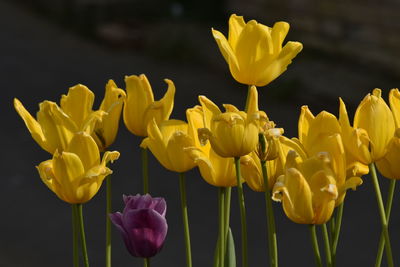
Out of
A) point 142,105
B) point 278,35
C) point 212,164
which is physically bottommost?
point 212,164

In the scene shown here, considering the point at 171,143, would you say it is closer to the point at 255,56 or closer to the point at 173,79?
the point at 255,56

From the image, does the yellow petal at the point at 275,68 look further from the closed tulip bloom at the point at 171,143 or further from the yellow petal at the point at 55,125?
the yellow petal at the point at 55,125

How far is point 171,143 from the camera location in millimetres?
1578

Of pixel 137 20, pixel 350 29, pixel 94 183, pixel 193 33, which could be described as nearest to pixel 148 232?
pixel 94 183

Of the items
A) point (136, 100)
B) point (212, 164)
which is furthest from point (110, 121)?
point (212, 164)

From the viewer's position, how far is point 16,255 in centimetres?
476

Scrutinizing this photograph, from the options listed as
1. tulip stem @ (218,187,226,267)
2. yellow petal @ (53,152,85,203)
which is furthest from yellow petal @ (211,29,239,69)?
yellow petal @ (53,152,85,203)

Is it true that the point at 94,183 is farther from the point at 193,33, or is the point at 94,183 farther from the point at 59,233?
the point at 193,33

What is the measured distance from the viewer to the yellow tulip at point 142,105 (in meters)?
1.66

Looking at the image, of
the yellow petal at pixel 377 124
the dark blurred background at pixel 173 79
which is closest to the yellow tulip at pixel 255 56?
the yellow petal at pixel 377 124

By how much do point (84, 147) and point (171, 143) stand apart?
0.47 feet

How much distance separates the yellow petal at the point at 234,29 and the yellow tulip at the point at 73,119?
0.19 meters

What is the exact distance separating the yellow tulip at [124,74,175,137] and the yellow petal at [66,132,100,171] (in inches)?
6.9

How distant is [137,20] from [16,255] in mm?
3645
